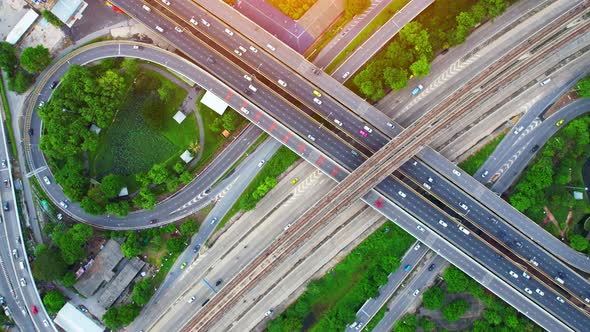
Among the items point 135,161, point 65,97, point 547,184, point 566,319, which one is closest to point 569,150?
point 547,184

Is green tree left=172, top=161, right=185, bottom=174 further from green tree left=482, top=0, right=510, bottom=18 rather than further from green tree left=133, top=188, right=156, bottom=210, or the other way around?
green tree left=482, top=0, right=510, bottom=18

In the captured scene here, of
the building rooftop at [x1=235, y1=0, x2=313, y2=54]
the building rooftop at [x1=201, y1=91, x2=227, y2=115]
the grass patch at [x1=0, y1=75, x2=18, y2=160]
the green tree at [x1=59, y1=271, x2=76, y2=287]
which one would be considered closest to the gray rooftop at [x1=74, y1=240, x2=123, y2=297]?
the green tree at [x1=59, y1=271, x2=76, y2=287]

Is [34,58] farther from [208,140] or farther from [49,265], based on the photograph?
[49,265]

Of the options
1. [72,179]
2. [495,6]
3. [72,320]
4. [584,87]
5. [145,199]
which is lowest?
[72,320]

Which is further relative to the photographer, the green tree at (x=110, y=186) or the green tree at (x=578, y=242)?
the green tree at (x=110, y=186)

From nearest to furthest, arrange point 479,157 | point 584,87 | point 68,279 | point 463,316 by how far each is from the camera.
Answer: point 584,87, point 68,279, point 479,157, point 463,316

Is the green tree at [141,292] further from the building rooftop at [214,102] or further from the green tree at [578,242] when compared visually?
the green tree at [578,242]

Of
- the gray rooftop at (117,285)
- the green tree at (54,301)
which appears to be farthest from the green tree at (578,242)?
Answer: the green tree at (54,301)

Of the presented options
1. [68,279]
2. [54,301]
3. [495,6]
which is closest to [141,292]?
[68,279]
